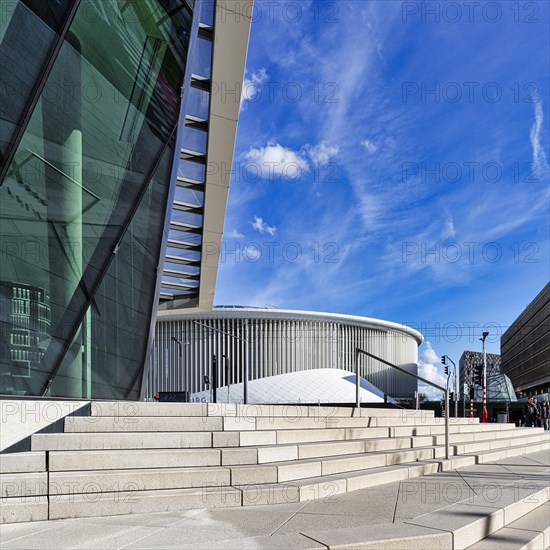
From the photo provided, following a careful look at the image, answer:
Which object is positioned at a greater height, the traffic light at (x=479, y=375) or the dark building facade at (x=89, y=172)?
the dark building facade at (x=89, y=172)

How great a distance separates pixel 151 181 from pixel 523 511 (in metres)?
8.52

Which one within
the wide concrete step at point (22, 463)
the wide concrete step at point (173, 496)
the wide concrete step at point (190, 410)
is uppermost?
the wide concrete step at point (190, 410)

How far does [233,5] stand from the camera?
9.16m

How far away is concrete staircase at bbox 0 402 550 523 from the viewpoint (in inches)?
184

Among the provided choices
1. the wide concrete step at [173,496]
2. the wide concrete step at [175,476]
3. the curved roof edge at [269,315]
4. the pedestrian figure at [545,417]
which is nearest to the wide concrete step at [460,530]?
the wide concrete step at [173,496]

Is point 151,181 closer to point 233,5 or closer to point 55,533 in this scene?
point 233,5

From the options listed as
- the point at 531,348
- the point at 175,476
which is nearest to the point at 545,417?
the point at 175,476

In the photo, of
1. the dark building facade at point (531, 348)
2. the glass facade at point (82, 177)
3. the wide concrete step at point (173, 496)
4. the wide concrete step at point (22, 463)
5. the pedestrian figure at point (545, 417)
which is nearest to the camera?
the wide concrete step at point (173, 496)

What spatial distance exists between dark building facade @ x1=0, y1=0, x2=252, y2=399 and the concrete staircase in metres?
1.85

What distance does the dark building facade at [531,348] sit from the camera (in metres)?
71.0

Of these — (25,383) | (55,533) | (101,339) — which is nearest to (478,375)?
(101,339)

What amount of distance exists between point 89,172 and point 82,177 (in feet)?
0.73

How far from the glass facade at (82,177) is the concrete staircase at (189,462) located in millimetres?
1828

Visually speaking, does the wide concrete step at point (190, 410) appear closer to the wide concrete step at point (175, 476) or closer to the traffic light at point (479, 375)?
the wide concrete step at point (175, 476)
